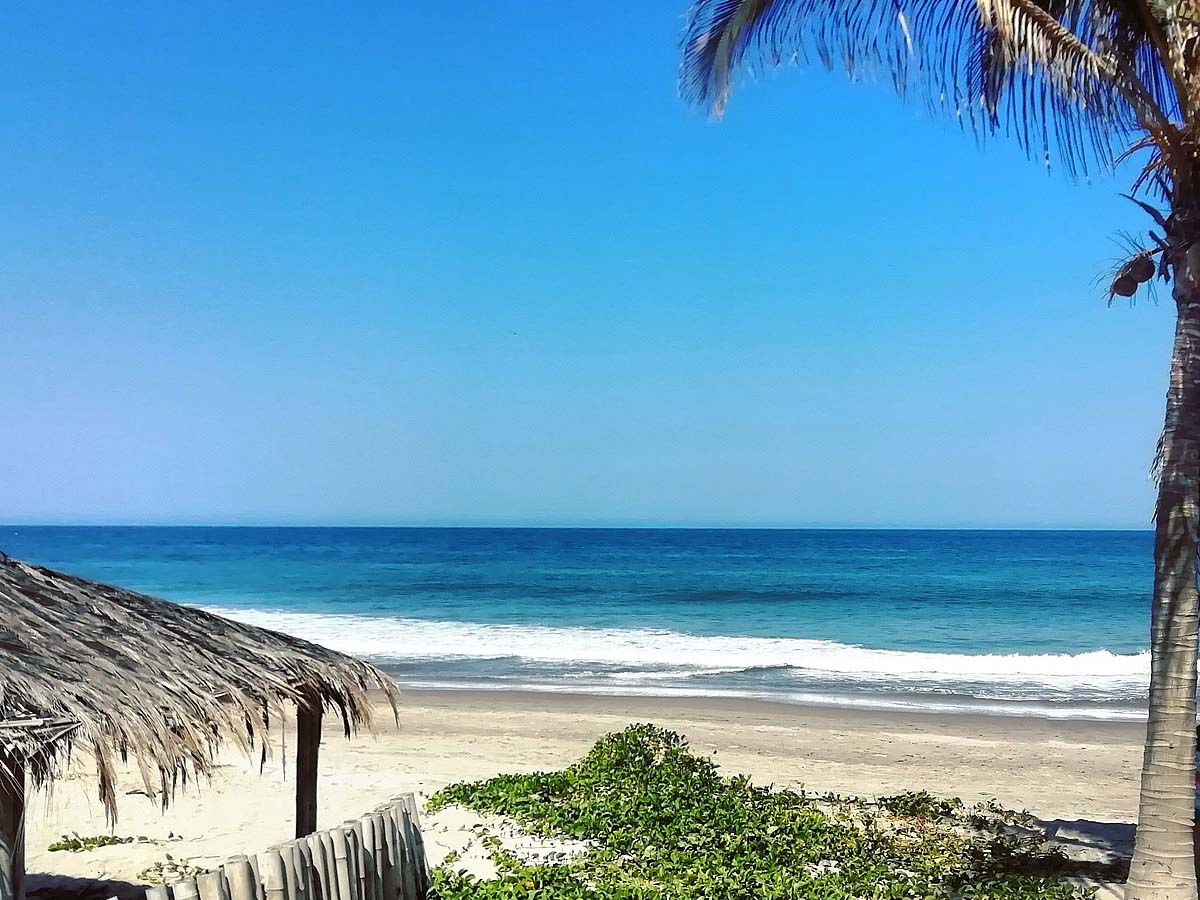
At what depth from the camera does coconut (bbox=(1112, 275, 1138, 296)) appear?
7289mm

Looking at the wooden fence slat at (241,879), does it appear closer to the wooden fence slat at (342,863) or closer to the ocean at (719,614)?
the wooden fence slat at (342,863)

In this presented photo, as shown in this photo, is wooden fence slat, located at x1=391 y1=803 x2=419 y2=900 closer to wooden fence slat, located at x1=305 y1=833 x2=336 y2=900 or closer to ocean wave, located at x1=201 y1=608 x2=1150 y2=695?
wooden fence slat, located at x1=305 y1=833 x2=336 y2=900

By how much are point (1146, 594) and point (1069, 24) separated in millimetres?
42563

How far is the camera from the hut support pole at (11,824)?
453 centimetres

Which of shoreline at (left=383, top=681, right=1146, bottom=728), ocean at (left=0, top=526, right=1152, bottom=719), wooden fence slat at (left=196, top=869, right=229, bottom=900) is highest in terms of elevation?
wooden fence slat at (left=196, top=869, right=229, bottom=900)

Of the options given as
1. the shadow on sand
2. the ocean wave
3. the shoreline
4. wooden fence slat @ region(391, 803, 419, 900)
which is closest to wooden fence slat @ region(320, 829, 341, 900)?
wooden fence slat @ region(391, 803, 419, 900)

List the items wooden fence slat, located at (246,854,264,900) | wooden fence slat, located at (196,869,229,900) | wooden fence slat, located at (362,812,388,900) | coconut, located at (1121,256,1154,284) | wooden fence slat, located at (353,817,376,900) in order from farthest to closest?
coconut, located at (1121,256,1154,284)
wooden fence slat, located at (362,812,388,900)
wooden fence slat, located at (353,817,376,900)
wooden fence slat, located at (246,854,264,900)
wooden fence slat, located at (196,869,229,900)

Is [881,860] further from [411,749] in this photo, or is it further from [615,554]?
[615,554]

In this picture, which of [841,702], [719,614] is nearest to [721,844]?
[841,702]

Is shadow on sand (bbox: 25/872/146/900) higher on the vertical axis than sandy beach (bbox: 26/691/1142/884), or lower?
higher

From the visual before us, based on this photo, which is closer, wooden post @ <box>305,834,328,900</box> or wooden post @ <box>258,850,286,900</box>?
wooden post @ <box>258,850,286,900</box>

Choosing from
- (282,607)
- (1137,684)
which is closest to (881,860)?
(1137,684)

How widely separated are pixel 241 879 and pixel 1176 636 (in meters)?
5.30

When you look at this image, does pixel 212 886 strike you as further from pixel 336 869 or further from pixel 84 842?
pixel 84 842
